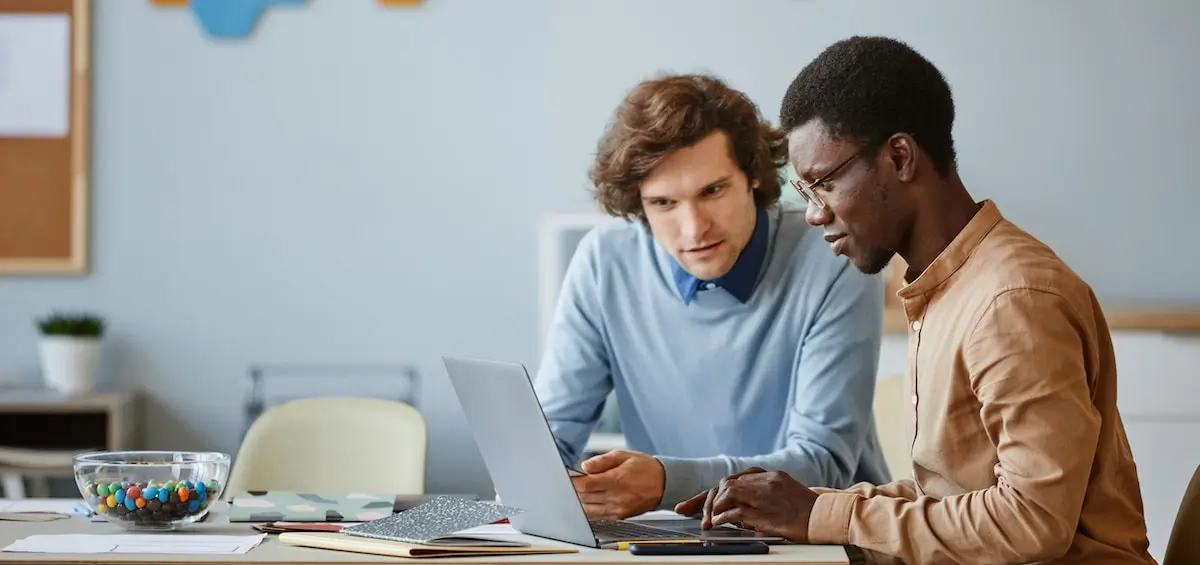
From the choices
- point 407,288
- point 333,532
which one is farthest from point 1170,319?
point 333,532

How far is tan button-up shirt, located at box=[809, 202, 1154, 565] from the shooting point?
116 centimetres

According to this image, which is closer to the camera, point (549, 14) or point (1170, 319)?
point (1170, 319)

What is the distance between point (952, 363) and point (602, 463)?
468 millimetres

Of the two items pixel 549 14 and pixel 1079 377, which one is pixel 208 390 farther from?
pixel 1079 377

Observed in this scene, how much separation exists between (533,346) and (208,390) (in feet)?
3.02

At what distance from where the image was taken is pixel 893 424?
2559mm

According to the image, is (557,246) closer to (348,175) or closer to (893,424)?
(348,175)

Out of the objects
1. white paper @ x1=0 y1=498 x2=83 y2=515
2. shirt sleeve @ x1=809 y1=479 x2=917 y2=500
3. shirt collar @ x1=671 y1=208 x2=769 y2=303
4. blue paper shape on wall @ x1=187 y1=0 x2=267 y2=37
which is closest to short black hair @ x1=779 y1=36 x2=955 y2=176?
shirt sleeve @ x1=809 y1=479 x2=917 y2=500

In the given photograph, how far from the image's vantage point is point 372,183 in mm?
3658

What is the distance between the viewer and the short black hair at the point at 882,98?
1.31 metres

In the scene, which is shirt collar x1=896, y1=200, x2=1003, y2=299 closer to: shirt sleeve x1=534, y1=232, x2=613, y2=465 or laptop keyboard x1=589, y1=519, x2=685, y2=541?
laptop keyboard x1=589, y1=519, x2=685, y2=541

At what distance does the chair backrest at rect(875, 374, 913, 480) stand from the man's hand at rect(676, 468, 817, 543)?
1.14 meters

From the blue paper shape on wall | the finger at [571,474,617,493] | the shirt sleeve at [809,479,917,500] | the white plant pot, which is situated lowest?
the white plant pot

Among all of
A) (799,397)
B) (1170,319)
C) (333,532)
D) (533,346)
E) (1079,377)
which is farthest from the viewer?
(533,346)
